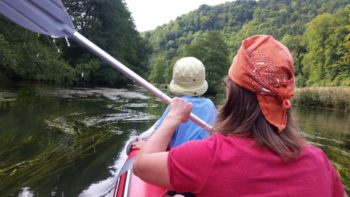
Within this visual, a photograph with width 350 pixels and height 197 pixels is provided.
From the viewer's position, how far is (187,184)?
1.08 m

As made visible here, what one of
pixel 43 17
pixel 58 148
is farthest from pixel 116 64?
pixel 58 148

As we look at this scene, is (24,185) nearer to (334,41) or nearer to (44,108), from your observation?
(44,108)

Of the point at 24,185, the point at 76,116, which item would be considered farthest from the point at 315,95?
the point at 24,185

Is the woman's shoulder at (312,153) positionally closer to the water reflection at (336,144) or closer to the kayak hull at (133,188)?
the kayak hull at (133,188)

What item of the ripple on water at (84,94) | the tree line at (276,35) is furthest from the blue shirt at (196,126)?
the tree line at (276,35)

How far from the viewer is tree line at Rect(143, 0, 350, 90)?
134 feet

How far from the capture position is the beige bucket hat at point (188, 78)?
2557 millimetres

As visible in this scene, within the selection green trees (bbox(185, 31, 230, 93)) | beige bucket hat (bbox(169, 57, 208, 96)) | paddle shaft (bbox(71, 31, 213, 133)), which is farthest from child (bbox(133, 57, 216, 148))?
green trees (bbox(185, 31, 230, 93))

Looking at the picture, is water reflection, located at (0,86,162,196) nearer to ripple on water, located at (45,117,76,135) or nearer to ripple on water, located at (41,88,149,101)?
ripple on water, located at (45,117,76,135)

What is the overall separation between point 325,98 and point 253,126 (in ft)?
73.0

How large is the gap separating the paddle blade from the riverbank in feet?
66.2

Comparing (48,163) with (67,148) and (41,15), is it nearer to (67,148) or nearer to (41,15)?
(67,148)

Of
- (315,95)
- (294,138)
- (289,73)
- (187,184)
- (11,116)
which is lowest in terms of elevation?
(315,95)

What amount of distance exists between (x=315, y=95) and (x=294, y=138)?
23.0 meters
